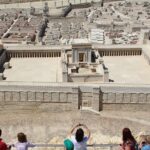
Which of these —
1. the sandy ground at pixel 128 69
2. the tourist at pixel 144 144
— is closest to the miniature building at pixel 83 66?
the sandy ground at pixel 128 69

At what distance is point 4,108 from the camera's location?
33.7 m

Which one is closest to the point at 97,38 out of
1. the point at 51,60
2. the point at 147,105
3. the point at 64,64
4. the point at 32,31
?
the point at 32,31

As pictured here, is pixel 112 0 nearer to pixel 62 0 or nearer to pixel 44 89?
pixel 62 0

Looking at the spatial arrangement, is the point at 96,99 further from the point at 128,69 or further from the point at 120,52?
the point at 120,52

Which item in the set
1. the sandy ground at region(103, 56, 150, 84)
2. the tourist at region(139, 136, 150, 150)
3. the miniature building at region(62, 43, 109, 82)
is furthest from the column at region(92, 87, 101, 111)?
the tourist at region(139, 136, 150, 150)

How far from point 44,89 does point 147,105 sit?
31.2 ft

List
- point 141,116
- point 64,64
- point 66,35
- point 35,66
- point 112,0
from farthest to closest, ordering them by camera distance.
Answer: point 112,0 < point 66,35 < point 35,66 < point 64,64 < point 141,116

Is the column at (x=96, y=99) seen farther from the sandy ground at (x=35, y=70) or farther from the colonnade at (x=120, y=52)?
the colonnade at (x=120, y=52)

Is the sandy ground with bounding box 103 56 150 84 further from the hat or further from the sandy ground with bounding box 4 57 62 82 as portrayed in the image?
the hat

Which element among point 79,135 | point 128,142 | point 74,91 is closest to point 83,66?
point 74,91

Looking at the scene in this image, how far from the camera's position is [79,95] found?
Answer: 3306cm

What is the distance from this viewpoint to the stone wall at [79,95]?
108 ft

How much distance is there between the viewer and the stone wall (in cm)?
3306

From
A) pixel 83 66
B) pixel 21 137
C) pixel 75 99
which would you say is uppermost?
pixel 21 137
